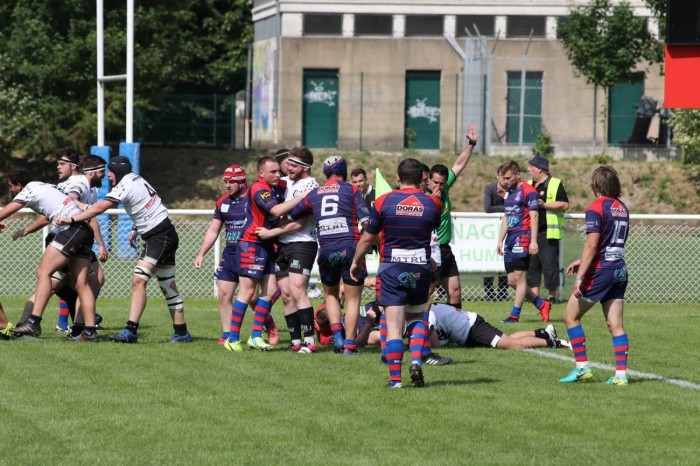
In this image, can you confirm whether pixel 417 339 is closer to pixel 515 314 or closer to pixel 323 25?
pixel 515 314

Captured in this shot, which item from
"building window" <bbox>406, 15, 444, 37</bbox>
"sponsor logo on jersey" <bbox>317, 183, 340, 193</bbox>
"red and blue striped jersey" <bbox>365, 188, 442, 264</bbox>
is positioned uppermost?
"building window" <bbox>406, 15, 444, 37</bbox>

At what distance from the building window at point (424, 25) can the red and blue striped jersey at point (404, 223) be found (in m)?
39.1

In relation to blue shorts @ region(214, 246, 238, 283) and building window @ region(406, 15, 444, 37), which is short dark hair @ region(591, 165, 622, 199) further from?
building window @ region(406, 15, 444, 37)

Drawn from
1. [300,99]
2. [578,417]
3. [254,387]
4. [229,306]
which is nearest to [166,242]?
[229,306]

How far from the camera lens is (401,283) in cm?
1055

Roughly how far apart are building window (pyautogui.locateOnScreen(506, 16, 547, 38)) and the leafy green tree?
13.2 metres

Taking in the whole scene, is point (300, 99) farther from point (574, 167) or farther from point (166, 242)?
point (166, 242)

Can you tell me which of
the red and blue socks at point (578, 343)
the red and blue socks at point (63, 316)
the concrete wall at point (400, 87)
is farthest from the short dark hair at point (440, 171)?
the concrete wall at point (400, 87)

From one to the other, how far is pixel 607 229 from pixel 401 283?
1.77 metres

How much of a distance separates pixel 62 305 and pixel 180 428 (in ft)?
A: 22.4

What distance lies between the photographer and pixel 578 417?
30.2 ft

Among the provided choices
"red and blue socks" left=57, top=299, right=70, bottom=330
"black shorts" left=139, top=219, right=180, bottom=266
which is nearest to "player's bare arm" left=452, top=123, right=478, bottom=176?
"black shorts" left=139, top=219, right=180, bottom=266

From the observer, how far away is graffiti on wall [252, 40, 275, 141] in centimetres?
4744

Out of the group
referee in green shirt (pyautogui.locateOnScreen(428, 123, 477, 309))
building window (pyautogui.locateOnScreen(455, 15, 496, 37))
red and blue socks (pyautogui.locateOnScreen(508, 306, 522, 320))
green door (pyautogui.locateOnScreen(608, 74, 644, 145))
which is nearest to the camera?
referee in green shirt (pyautogui.locateOnScreen(428, 123, 477, 309))
